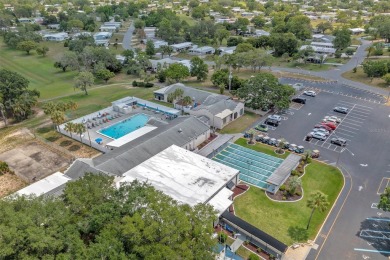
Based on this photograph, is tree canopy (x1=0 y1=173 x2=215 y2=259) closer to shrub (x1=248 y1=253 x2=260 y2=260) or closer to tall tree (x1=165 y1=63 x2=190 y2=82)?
shrub (x1=248 y1=253 x2=260 y2=260)

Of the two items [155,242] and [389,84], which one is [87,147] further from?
[389,84]

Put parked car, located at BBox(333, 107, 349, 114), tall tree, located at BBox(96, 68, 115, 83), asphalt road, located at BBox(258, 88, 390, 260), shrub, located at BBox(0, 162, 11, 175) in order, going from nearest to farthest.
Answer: asphalt road, located at BBox(258, 88, 390, 260), shrub, located at BBox(0, 162, 11, 175), parked car, located at BBox(333, 107, 349, 114), tall tree, located at BBox(96, 68, 115, 83)

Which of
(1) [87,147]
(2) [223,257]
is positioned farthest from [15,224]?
(1) [87,147]

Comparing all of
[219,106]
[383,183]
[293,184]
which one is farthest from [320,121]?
[293,184]

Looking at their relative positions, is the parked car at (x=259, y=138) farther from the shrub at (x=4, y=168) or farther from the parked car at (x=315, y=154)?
the shrub at (x=4, y=168)

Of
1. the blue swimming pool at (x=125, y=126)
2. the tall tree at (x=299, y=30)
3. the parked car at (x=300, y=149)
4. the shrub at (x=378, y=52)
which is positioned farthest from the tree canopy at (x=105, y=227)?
the tall tree at (x=299, y=30)

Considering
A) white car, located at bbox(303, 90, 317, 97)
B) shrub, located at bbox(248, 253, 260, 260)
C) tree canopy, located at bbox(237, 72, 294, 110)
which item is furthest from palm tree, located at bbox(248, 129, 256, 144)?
white car, located at bbox(303, 90, 317, 97)
